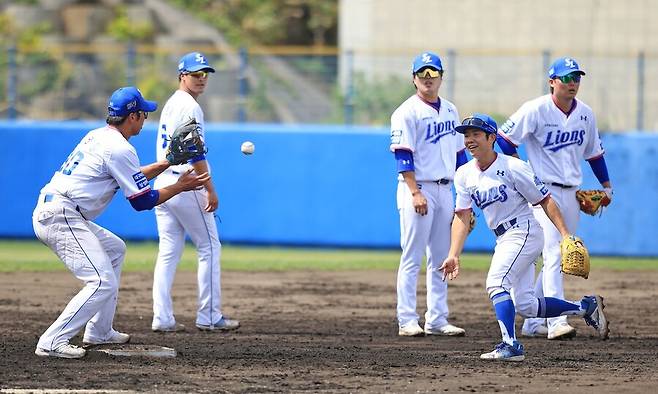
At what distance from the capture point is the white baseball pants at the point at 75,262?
29.7 feet

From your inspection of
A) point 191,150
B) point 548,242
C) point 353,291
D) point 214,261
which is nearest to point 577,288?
point 353,291

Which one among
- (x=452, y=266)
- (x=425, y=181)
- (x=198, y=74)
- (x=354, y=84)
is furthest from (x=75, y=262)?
(x=354, y=84)

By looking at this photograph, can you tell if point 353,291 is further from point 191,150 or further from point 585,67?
point 585,67

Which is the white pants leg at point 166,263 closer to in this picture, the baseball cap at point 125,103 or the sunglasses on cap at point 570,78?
the baseball cap at point 125,103

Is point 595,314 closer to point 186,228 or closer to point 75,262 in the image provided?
point 186,228

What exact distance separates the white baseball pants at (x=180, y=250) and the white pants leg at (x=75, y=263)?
1500 millimetres

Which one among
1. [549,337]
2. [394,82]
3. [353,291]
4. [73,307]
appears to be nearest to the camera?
[73,307]

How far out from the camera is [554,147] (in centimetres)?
1069

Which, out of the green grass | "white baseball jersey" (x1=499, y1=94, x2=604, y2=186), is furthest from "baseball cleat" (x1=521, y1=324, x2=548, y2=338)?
the green grass

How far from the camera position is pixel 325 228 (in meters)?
17.1

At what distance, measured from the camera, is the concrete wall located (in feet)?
60.2

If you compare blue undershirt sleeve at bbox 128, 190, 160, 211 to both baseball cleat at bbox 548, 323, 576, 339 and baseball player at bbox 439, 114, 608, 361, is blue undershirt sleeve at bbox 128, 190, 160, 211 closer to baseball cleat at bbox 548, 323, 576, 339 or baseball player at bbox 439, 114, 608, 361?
baseball player at bbox 439, 114, 608, 361

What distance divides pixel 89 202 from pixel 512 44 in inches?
581

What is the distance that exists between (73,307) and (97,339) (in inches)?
30.4
